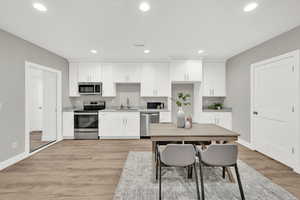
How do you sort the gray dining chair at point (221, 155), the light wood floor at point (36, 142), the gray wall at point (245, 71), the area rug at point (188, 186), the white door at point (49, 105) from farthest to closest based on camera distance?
the white door at point (49, 105) < the light wood floor at point (36, 142) < the gray wall at point (245, 71) < the area rug at point (188, 186) < the gray dining chair at point (221, 155)

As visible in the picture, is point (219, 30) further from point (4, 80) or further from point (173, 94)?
point (4, 80)

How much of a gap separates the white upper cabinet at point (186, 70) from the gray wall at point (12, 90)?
3.48 metres

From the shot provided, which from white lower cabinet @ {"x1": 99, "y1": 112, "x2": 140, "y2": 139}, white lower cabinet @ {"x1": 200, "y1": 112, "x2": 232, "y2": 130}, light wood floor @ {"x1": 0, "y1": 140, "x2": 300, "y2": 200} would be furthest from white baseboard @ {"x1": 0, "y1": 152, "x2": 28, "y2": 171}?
white lower cabinet @ {"x1": 200, "y1": 112, "x2": 232, "y2": 130}

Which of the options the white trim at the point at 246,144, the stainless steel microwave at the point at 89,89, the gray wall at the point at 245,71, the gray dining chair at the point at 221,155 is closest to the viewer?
the gray dining chair at the point at 221,155

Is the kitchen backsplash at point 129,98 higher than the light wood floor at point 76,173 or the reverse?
higher

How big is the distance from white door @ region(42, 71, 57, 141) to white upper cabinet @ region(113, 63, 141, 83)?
1.71 meters

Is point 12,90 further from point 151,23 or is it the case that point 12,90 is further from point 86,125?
point 151,23

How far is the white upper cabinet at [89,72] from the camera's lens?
5.20 meters

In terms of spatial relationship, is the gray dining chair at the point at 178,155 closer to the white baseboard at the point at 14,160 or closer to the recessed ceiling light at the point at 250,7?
the recessed ceiling light at the point at 250,7

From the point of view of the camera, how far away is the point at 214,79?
Answer: 5195 mm

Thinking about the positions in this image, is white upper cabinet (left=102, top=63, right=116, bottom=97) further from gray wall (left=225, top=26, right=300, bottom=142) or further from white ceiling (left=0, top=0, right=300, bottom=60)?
gray wall (left=225, top=26, right=300, bottom=142)

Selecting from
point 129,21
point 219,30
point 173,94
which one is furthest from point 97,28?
point 173,94

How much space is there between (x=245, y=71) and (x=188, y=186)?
3281mm

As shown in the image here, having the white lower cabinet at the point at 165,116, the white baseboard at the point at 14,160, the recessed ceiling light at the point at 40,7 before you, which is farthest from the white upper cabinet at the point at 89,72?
the recessed ceiling light at the point at 40,7
